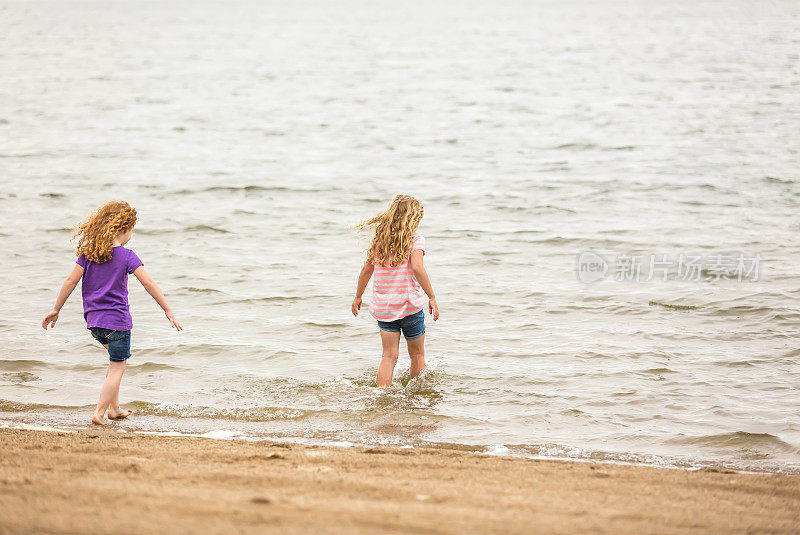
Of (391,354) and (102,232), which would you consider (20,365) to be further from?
(391,354)

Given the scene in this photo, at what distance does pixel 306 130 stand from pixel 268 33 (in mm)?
44194

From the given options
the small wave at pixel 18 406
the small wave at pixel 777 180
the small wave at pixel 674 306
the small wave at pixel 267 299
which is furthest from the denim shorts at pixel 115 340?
the small wave at pixel 777 180

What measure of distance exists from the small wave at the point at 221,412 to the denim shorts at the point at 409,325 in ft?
2.93

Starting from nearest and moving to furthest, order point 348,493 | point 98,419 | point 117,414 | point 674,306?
point 348,493 < point 98,419 < point 117,414 < point 674,306

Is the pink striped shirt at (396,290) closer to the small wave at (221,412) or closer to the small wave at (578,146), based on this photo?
the small wave at (221,412)

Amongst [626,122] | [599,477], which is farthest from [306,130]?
[599,477]

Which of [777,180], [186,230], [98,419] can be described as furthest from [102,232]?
[777,180]

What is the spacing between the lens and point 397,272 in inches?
233

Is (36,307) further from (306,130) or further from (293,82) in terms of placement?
(293,82)

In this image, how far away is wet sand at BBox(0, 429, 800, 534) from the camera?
3139mm

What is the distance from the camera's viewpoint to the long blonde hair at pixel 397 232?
5.80m

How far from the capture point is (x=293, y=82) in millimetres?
34406

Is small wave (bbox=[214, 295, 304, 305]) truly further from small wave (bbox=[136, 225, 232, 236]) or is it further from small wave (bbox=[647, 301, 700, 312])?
small wave (bbox=[647, 301, 700, 312])

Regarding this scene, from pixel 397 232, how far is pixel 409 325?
2.48ft
